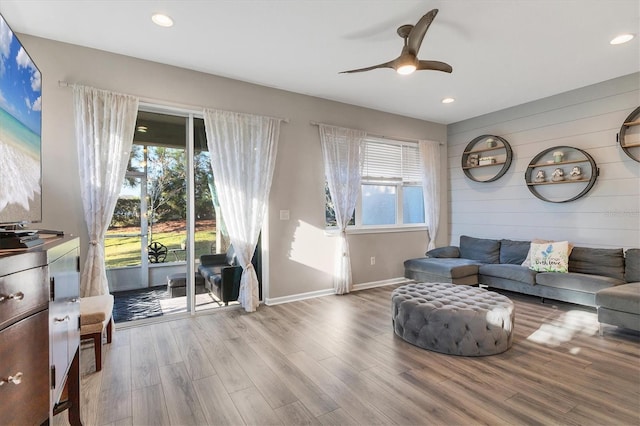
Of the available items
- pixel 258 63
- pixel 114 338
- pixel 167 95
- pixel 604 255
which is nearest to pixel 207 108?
pixel 167 95

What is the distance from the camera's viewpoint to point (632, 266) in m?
3.66

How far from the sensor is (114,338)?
10.1 feet

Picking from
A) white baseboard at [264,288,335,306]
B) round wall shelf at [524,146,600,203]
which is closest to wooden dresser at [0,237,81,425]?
white baseboard at [264,288,335,306]

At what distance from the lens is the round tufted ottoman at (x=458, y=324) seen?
2.65m

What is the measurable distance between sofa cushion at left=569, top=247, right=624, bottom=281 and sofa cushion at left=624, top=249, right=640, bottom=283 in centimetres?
5

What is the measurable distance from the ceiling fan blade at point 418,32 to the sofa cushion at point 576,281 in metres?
3.34

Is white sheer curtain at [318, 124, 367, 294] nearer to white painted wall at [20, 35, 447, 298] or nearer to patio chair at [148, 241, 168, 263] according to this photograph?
white painted wall at [20, 35, 447, 298]

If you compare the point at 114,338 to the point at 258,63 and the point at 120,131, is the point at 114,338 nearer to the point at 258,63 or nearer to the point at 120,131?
the point at 120,131

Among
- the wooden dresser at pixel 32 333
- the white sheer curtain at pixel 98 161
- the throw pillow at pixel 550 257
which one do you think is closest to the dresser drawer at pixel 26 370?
the wooden dresser at pixel 32 333

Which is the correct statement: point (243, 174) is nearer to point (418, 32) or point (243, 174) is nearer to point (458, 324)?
point (418, 32)

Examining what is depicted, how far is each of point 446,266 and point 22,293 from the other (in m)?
4.65

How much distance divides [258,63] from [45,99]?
2063mm

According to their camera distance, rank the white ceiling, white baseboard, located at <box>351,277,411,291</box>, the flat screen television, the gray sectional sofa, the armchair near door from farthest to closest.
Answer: white baseboard, located at <box>351,277,411,291</box>
the armchair near door
the gray sectional sofa
the white ceiling
the flat screen television

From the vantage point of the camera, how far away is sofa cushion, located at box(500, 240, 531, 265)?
466 cm
